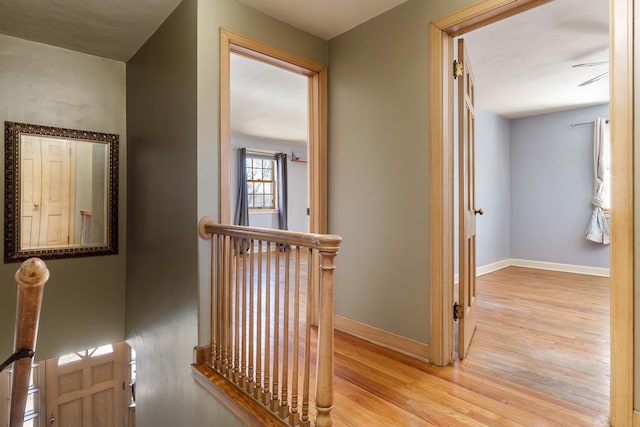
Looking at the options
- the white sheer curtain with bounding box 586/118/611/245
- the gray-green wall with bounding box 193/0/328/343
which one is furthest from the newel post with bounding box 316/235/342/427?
the white sheer curtain with bounding box 586/118/611/245

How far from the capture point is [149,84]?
281 centimetres

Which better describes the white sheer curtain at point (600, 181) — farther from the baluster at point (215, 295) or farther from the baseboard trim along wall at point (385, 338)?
the baluster at point (215, 295)

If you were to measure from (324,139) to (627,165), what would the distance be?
186 centimetres

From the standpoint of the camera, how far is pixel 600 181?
181 inches

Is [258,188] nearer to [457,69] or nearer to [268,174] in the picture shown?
[268,174]

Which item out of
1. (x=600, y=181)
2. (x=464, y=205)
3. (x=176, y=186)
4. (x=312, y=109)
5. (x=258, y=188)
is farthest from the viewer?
(x=258, y=188)

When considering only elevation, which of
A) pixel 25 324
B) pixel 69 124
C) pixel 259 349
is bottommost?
pixel 259 349

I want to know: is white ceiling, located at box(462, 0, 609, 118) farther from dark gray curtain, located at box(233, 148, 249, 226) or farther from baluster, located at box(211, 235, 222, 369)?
dark gray curtain, located at box(233, 148, 249, 226)

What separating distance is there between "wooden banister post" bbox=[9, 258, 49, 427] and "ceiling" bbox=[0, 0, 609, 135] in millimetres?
2115

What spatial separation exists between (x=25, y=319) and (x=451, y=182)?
2.02 meters

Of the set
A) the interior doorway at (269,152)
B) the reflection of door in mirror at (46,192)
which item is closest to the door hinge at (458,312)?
the interior doorway at (269,152)

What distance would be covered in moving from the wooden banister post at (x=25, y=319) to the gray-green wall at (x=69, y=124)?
2.53 metres

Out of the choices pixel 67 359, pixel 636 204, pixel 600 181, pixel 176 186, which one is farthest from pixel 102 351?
pixel 600 181

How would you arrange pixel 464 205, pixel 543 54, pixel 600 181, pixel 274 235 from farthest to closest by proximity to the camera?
pixel 600 181 < pixel 543 54 < pixel 464 205 < pixel 274 235
